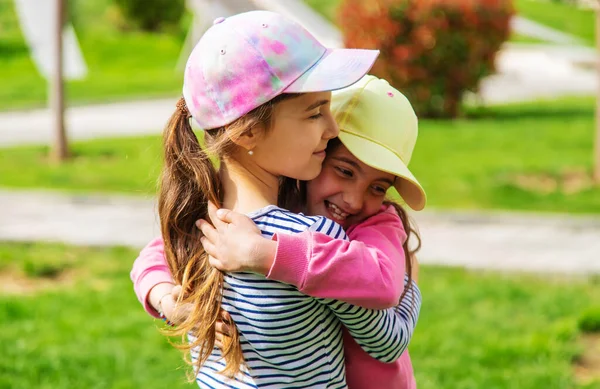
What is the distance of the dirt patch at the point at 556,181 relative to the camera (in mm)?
8227

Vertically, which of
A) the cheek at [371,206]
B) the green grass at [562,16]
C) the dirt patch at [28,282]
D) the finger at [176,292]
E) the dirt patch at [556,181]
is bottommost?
the green grass at [562,16]

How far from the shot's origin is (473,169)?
8773 mm

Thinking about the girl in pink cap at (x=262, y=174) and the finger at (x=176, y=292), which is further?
the finger at (x=176, y=292)

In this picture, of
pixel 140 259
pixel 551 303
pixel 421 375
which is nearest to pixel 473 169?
pixel 551 303

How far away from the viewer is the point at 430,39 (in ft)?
40.9

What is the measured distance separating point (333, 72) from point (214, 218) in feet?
1.30

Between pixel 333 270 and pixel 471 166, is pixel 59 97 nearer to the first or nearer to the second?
pixel 471 166

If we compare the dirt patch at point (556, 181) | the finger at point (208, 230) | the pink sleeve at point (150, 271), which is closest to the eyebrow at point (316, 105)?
the finger at point (208, 230)

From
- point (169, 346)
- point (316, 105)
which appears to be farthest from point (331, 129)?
point (169, 346)

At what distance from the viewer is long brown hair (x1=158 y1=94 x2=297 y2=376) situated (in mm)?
1898

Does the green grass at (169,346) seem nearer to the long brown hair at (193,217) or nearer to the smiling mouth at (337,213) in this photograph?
the long brown hair at (193,217)

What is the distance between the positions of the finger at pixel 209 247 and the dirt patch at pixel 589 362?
2.67 metres

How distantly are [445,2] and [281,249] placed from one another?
11204 millimetres

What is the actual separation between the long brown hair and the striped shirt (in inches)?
1.6
